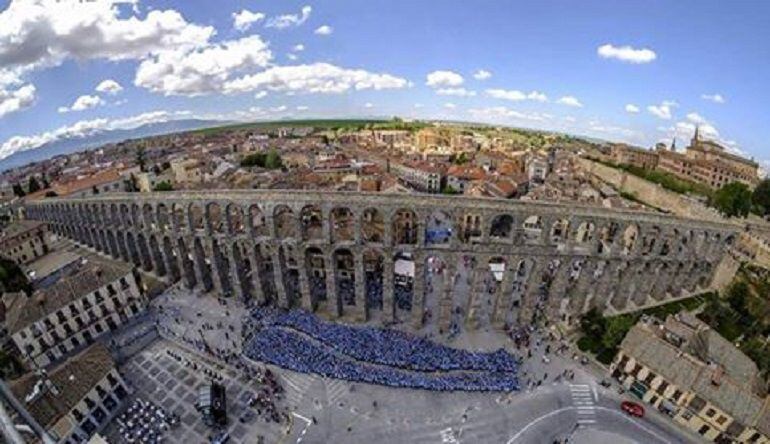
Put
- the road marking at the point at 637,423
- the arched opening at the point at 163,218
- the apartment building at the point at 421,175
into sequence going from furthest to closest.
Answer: the apartment building at the point at 421,175, the arched opening at the point at 163,218, the road marking at the point at 637,423

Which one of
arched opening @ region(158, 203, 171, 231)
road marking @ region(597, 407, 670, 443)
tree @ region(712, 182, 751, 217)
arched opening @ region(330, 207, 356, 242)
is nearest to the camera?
road marking @ region(597, 407, 670, 443)

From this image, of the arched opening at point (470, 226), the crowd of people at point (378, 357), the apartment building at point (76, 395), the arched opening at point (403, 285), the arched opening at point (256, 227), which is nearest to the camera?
the apartment building at point (76, 395)

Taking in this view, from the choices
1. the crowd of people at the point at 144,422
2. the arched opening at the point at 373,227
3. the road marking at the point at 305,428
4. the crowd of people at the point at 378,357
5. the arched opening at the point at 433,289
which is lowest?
the road marking at the point at 305,428

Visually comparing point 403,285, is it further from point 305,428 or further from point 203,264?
point 203,264

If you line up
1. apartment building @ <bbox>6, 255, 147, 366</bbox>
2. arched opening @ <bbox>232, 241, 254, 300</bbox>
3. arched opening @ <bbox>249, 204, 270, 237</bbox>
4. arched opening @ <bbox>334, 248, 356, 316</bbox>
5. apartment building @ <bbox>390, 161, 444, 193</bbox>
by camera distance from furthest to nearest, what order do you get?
apartment building @ <bbox>390, 161, 444, 193</bbox> → arched opening @ <bbox>334, 248, 356, 316</bbox> → arched opening @ <bbox>232, 241, 254, 300</bbox> → arched opening @ <bbox>249, 204, 270, 237</bbox> → apartment building @ <bbox>6, 255, 147, 366</bbox>

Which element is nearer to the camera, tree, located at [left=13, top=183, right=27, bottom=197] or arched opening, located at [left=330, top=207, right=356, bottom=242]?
arched opening, located at [left=330, top=207, right=356, bottom=242]

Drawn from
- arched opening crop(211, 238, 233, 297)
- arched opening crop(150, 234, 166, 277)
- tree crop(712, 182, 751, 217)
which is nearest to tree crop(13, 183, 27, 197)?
arched opening crop(150, 234, 166, 277)

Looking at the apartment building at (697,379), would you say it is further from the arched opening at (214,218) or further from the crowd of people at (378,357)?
the arched opening at (214,218)

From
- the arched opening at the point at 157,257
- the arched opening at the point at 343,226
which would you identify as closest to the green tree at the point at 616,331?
the arched opening at the point at 343,226

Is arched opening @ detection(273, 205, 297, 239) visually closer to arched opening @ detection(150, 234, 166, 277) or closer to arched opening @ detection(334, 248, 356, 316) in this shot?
Result: arched opening @ detection(334, 248, 356, 316)
